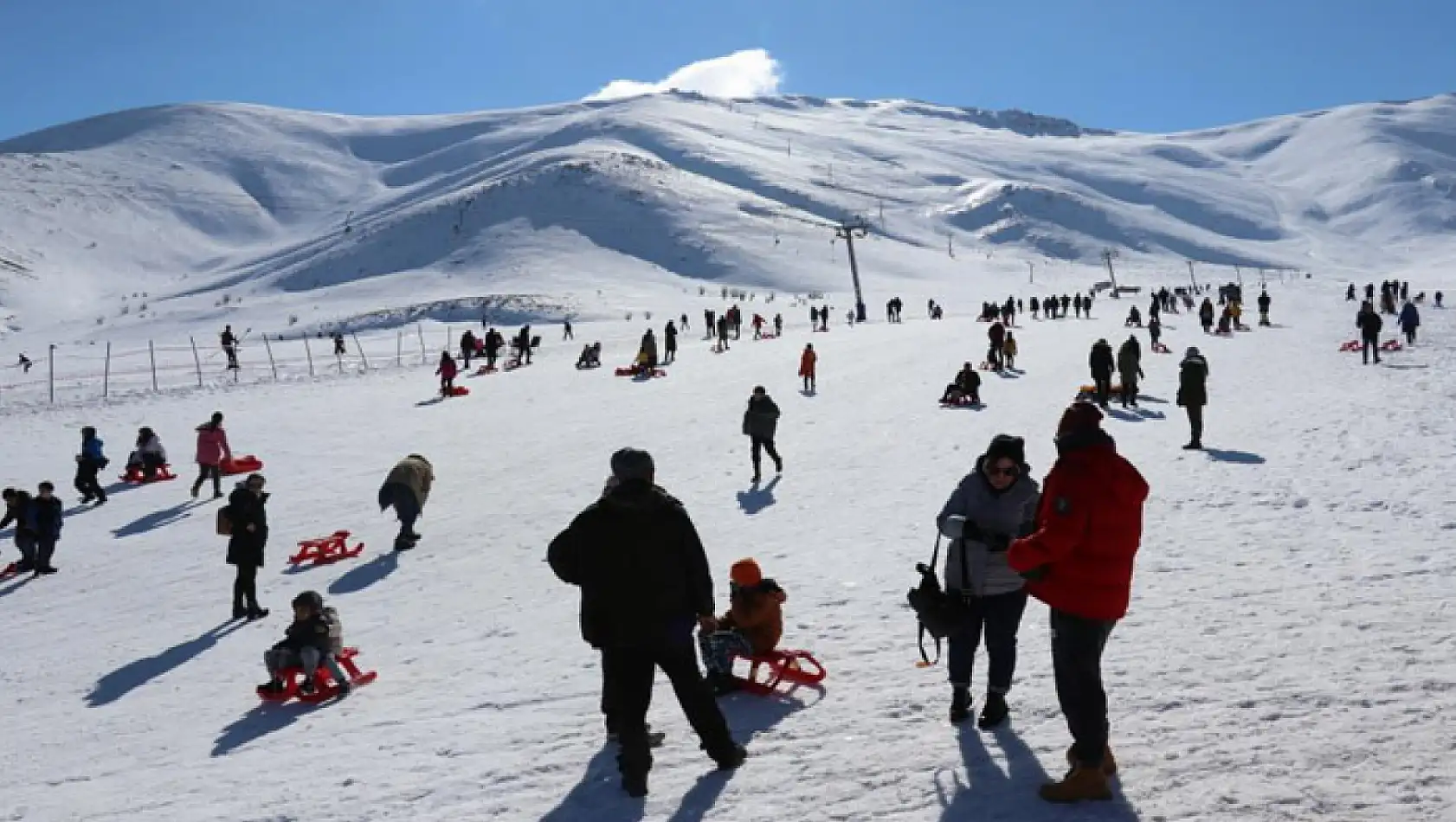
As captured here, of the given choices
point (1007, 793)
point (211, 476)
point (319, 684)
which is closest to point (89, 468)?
point (211, 476)

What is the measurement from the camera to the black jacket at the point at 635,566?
502 cm

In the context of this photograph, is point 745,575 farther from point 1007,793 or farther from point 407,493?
point 407,493

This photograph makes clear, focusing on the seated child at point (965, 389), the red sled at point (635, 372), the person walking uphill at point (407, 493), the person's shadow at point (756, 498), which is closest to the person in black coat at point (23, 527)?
the person walking uphill at point (407, 493)

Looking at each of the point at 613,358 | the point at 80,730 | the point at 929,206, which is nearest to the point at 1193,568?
the point at 80,730

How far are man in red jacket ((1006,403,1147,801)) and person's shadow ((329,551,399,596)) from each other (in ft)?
29.7

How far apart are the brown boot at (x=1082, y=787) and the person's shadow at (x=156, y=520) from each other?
14849 millimetres

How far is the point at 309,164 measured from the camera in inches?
6565

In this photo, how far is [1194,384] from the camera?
1571 cm

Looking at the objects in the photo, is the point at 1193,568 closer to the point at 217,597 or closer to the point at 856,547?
the point at 856,547

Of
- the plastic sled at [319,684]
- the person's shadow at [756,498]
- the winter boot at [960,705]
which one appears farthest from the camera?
the person's shadow at [756,498]

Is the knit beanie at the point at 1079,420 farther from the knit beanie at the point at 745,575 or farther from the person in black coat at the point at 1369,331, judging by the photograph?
the person in black coat at the point at 1369,331

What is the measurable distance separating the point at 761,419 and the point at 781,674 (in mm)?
9027

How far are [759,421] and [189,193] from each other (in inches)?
5837

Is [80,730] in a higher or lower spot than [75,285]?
lower
